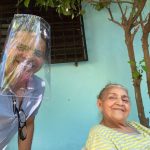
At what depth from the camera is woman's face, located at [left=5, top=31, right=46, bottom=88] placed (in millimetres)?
1396

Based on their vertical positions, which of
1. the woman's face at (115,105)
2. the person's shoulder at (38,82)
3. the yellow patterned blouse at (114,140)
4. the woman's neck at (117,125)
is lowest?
the yellow patterned blouse at (114,140)

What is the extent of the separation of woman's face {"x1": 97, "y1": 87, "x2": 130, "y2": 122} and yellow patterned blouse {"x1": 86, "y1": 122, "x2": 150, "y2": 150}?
0.32 feet

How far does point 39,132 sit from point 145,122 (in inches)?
30.8

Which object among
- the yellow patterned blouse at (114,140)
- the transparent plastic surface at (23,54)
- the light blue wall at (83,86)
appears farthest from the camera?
the light blue wall at (83,86)

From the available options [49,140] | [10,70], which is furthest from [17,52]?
[49,140]

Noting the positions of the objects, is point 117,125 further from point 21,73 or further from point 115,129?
point 21,73

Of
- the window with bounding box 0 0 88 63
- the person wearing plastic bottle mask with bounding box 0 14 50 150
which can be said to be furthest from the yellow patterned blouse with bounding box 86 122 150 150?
the window with bounding box 0 0 88 63

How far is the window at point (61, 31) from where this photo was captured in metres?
2.55

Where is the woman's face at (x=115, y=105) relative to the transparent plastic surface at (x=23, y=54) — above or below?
below

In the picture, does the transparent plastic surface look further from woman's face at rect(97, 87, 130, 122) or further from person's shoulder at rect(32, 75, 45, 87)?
woman's face at rect(97, 87, 130, 122)

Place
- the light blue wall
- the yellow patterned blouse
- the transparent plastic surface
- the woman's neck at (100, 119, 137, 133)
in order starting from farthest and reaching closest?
the light blue wall, the woman's neck at (100, 119, 137, 133), the yellow patterned blouse, the transparent plastic surface

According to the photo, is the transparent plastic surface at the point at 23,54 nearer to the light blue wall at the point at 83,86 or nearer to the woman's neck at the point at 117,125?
the woman's neck at the point at 117,125

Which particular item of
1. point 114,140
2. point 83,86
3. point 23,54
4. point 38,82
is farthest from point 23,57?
point 83,86

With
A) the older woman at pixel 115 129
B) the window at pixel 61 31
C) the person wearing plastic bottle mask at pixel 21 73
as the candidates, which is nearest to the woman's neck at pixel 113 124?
the older woman at pixel 115 129
